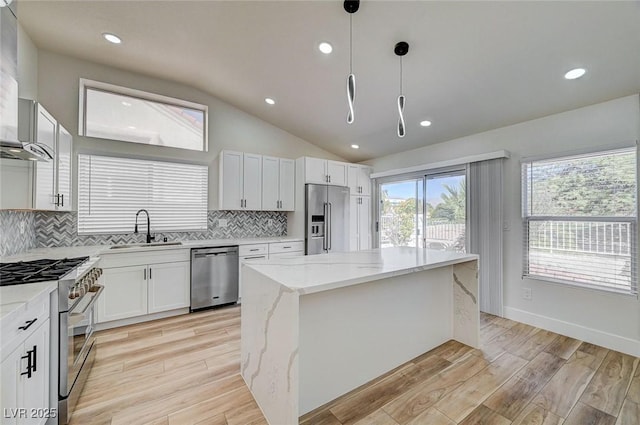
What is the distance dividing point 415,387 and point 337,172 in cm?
348

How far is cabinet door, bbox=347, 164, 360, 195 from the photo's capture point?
4.93 m

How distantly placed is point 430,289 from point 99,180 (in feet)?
13.9

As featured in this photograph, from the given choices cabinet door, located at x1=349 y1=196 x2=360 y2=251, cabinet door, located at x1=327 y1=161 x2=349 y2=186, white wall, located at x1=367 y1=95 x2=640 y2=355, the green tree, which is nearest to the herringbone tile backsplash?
cabinet door, located at x1=327 y1=161 x2=349 y2=186

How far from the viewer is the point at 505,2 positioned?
6.36ft

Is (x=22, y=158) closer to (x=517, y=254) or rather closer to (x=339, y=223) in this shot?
(x=339, y=223)

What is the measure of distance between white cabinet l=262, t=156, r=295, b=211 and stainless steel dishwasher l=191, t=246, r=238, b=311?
1.04 metres

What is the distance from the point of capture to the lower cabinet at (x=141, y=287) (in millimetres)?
2951

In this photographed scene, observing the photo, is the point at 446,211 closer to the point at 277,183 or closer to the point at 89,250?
the point at 277,183

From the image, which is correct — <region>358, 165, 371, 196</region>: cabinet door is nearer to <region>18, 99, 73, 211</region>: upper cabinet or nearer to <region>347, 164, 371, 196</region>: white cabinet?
<region>347, 164, 371, 196</region>: white cabinet

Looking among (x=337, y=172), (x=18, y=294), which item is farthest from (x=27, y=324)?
(x=337, y=172)

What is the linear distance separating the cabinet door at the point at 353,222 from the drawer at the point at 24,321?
157 inches

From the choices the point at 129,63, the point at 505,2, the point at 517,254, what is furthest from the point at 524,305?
the point at 129,63

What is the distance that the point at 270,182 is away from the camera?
4402mm

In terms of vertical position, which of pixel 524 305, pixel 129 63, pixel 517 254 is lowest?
pixel 524 305
